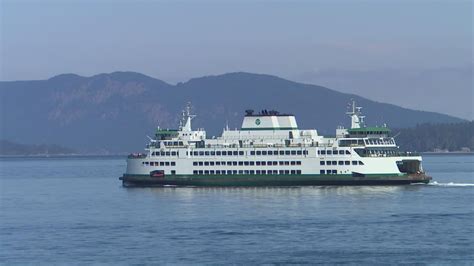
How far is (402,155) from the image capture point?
279ft

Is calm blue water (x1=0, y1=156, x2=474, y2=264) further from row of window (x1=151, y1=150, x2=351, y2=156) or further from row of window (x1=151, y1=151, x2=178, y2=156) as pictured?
row of window (x1=151, y1=151, x2=178, y2=156)

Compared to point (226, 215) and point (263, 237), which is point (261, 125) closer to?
point (226, 215)

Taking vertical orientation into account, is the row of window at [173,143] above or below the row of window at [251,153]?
above

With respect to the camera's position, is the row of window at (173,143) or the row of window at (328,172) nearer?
the row of window at (328,172)

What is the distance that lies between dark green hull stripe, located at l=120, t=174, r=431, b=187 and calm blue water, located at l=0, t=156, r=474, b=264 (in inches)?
28.1

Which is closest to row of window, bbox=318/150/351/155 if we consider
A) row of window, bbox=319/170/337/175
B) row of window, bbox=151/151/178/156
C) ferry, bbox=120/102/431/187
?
ferry, bbox=120/102/431/187

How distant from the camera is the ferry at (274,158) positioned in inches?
3327

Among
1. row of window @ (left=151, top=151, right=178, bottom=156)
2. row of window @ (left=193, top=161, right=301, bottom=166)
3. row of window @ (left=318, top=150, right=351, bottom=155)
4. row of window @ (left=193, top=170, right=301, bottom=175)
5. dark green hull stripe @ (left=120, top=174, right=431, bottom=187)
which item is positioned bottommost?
dark green hull stripe @ (left=120, top=174, right=431, bottom=187)

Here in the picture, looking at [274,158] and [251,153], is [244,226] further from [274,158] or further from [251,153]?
[251,153]

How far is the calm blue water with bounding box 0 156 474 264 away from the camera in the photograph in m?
49.7

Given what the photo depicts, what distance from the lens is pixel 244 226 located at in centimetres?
5991

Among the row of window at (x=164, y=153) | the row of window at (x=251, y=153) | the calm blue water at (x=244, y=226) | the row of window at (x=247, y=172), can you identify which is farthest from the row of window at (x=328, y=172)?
the row of window at (x=164, y=153)

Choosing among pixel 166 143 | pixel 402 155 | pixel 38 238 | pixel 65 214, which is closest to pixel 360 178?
pixel 402 155

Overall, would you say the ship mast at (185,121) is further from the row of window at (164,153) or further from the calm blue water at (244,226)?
the calm blue water at (244,226)
